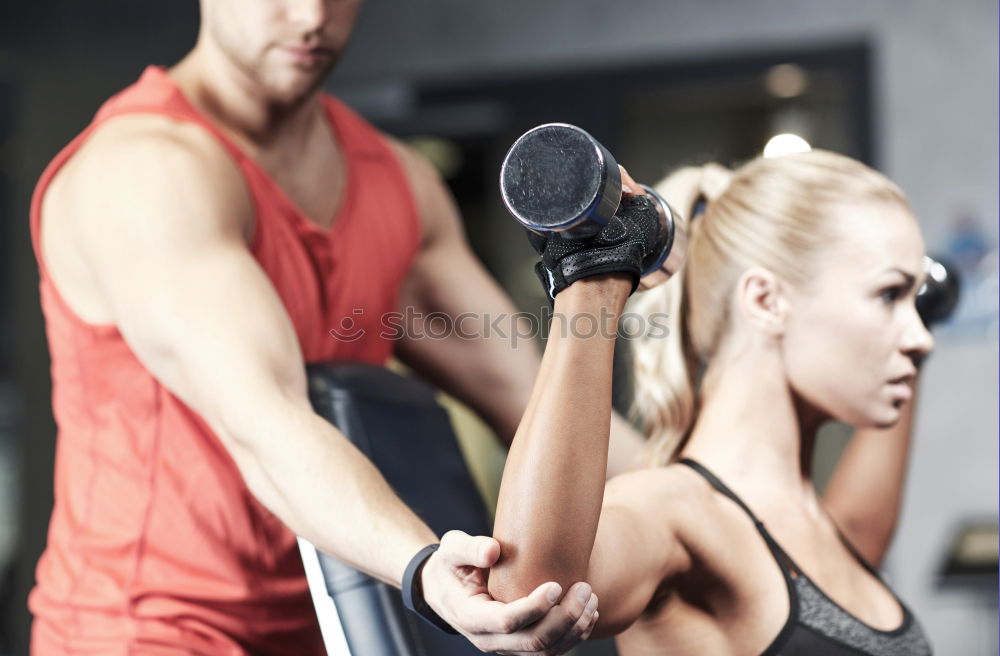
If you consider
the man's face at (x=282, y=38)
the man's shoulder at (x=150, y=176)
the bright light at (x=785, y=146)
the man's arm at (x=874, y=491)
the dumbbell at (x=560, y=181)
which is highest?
the bright light at (x=785, y=146)

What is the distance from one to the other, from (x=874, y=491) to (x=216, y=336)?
88 cm

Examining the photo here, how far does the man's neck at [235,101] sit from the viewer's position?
1408mm

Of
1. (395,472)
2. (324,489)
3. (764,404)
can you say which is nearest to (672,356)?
(764,404)

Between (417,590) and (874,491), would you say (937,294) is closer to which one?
(874,491)

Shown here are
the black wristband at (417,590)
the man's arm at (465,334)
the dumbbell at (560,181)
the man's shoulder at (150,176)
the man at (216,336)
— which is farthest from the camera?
the man's arm at (465,334)

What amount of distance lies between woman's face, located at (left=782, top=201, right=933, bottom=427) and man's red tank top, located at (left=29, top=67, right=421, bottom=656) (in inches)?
21.8

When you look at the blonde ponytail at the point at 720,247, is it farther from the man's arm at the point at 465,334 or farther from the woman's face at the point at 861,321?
the man's arm at the point at 465,334

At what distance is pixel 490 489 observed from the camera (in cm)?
415

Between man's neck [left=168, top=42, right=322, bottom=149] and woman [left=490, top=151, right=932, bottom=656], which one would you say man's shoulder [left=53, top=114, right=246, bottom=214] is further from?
woman [left=490, top=151, right=932, bottom=656]

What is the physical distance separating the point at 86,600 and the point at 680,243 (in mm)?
798

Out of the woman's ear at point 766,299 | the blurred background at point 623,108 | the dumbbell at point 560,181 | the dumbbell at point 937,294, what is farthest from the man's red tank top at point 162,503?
the blurred background at point 623,108

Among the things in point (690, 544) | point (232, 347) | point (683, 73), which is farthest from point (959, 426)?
point (232, 347)

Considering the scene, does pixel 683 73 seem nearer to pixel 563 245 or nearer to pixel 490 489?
pixel 490 489

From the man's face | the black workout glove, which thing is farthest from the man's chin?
the black workout glove
